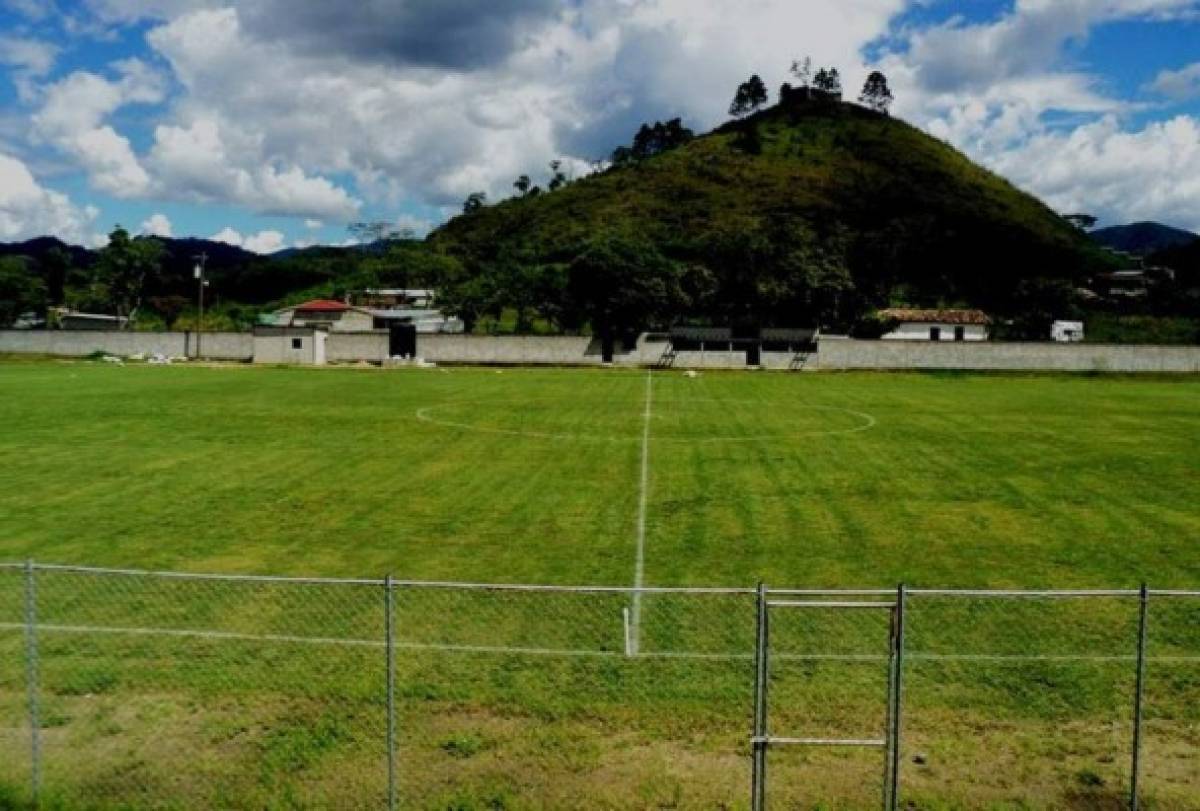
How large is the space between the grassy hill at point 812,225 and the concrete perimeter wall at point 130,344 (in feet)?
126

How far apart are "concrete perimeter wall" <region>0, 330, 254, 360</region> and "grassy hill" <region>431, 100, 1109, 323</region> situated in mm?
38490

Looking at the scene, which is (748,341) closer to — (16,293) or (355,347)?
(355,347)

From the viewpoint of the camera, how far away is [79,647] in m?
13.0

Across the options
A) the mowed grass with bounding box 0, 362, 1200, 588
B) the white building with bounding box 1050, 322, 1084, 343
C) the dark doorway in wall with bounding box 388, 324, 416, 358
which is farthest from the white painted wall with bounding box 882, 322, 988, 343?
the mowed grass with bounding box 0, 362, 1200, 588

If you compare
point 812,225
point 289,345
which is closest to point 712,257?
point 289,345

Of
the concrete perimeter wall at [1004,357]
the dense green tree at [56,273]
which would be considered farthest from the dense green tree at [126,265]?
the concrete perimeter wall at [1004,357]

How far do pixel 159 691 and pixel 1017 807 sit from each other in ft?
30.6

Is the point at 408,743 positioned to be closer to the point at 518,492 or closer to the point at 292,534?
the point at 292,534

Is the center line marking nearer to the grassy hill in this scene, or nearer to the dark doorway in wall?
the dark doorway in wall

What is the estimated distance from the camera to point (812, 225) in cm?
14225

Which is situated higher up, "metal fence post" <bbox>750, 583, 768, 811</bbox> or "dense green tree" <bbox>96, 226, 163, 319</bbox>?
"dense green tree" <bbox>96, 226, 163, 319</bbox>

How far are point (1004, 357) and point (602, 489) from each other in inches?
2508

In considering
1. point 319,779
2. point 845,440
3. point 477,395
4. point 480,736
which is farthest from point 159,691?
point 477,395

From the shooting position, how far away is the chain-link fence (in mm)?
9539
